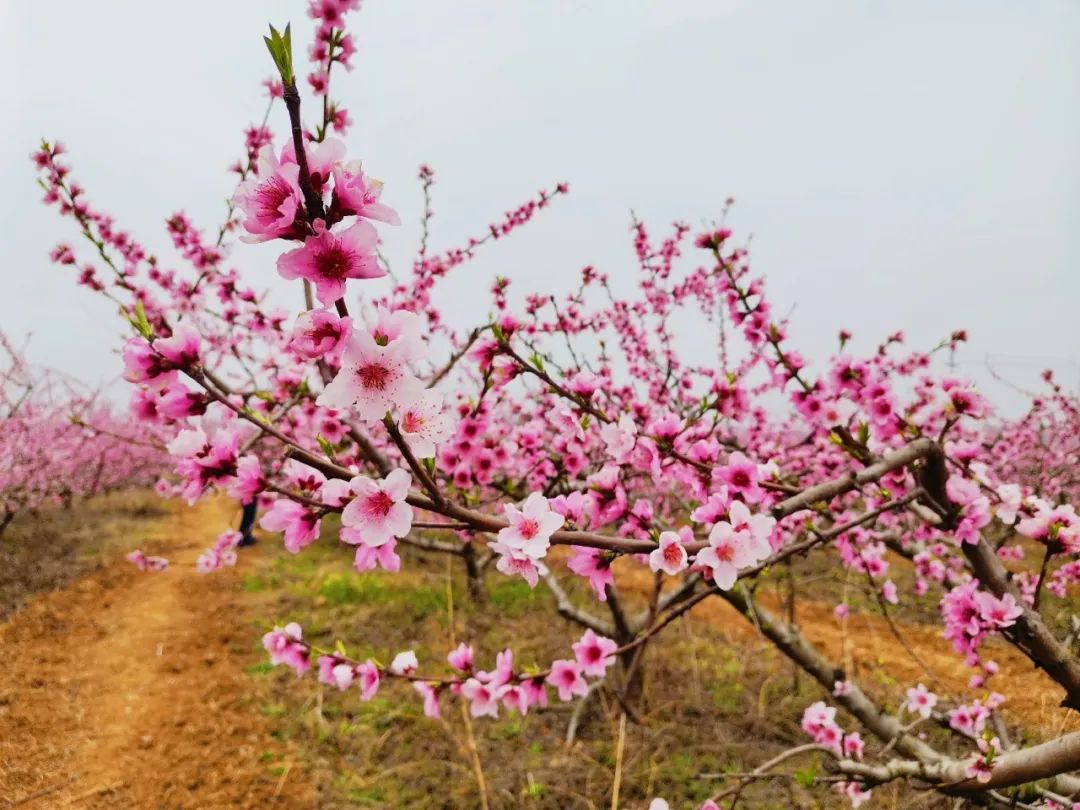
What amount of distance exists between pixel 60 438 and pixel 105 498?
5.71 metres

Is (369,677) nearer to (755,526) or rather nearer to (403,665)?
(403,665)

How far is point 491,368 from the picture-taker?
208cm

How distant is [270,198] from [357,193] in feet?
0.47

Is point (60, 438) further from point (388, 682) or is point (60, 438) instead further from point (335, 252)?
point (335, 252)

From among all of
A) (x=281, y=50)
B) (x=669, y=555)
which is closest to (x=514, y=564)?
(x=669, y=555)

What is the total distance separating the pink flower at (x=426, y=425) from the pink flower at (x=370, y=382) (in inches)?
2.4

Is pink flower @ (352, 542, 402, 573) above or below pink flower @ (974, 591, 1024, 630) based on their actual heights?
above

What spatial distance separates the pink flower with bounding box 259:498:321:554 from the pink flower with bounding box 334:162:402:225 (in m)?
0.71

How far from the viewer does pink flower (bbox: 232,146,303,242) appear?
882mm

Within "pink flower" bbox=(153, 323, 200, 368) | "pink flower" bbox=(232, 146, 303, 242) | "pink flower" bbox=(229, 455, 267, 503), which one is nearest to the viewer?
"pink flower" bbox=(232, 146, 303, 242)

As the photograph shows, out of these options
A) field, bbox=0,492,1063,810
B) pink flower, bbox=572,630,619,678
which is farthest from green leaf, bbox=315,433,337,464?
field, bbox=0,492,1063,810

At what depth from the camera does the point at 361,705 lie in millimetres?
5195

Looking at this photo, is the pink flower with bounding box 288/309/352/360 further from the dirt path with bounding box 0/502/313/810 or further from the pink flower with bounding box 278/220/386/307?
the dirt path with bounding box 0/502/313/810

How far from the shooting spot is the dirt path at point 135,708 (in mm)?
4105
